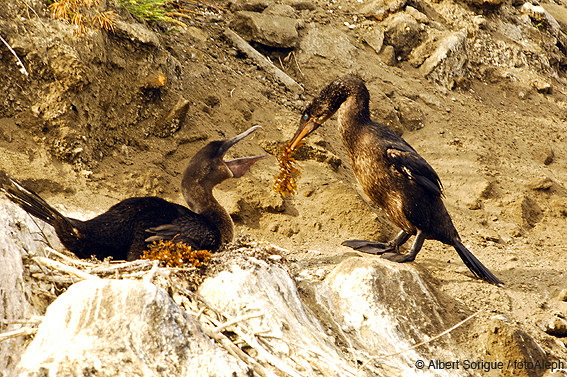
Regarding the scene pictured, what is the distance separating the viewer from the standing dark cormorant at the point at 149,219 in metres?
3.11

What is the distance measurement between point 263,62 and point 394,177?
3.59 meters

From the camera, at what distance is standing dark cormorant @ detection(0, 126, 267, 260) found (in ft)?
10.2

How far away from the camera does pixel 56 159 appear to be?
4.71 m

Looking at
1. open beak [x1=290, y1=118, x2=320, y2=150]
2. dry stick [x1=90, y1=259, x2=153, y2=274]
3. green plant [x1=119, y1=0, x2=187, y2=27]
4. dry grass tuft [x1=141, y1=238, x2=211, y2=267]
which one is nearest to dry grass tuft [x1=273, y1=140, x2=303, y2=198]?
open beak [x1=290, y1=118, x2=320, y2=150]

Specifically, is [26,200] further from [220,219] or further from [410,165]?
[410,165]

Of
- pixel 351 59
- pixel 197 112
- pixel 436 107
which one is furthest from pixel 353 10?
pixel 197 112

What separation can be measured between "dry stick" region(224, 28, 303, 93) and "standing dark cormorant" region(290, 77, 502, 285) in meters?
Answer: 2.47

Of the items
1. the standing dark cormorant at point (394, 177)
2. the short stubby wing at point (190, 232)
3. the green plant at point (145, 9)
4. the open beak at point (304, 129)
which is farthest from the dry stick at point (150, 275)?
the green plant at point (145, 9)

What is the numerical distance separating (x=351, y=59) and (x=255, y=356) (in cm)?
644

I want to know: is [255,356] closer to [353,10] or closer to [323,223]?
[323,223]

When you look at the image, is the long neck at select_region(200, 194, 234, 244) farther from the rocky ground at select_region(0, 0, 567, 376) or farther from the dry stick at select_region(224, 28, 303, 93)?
the dry stick at select_region(224, 28, 303, 93)

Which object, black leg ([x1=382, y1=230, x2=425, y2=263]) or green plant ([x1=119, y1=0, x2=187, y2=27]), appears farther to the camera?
green plant ([x1=119, y1=0, x2=187, y2=27])

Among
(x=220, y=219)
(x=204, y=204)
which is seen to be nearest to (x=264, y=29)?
(x=204, y=204)

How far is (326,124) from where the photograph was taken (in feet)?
22.7
